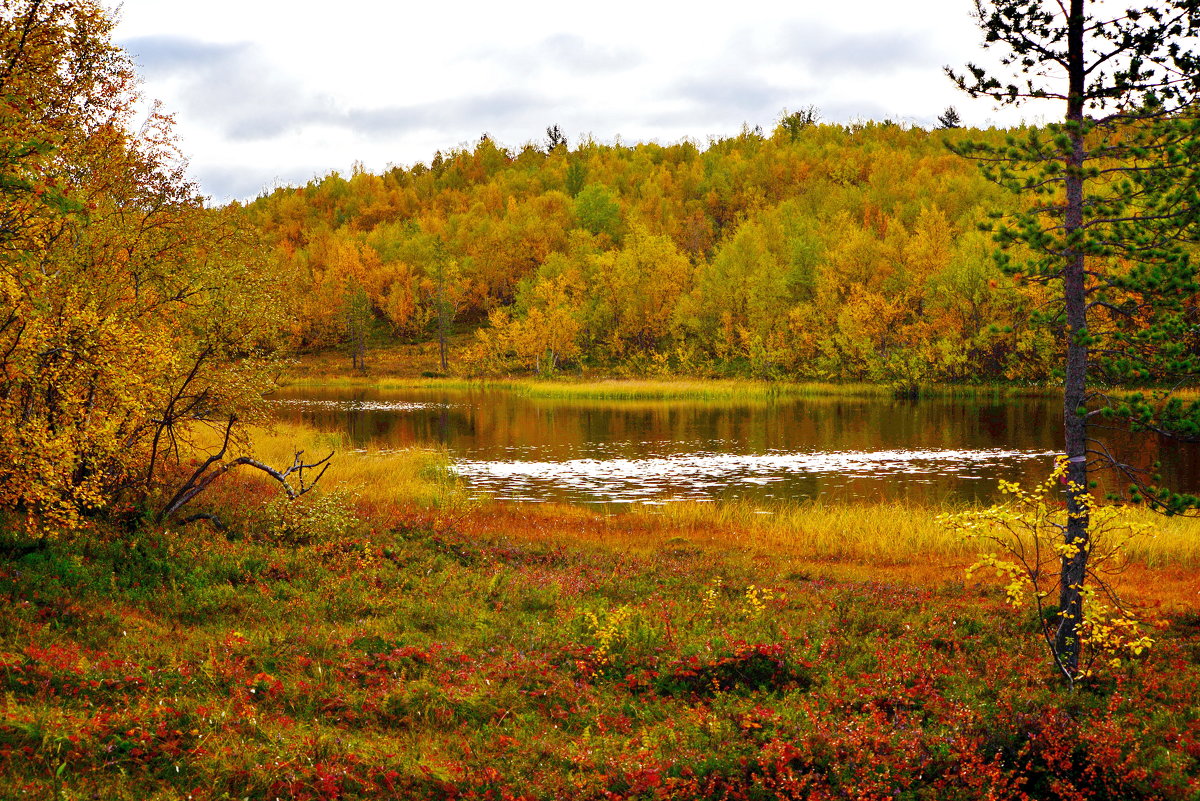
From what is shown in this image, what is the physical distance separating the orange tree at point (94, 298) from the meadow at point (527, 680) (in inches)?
78.4

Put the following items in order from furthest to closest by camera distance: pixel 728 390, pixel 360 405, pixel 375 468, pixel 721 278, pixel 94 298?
pixel 721 278 < pixel 728 390 < pixel 360 405 < pixel 375 468 < pixel 94 298

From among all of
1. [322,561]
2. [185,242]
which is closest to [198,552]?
[322,561]

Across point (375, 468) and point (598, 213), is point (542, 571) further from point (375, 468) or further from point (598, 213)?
point (598, 213)

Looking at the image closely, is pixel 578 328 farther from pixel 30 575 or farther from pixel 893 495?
pixel 30 575

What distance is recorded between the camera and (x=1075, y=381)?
36.1 feet

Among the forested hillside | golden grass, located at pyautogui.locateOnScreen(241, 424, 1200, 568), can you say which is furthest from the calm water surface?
the forested hillside

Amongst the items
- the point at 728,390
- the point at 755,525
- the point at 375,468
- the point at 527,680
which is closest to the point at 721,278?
the point at 728,390

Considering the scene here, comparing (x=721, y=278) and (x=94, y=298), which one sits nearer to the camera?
(x=94, y=298)

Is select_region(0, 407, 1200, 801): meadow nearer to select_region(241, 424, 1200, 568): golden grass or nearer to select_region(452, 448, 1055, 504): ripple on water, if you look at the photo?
select_region(241, 424, 1200, 568): golden grass

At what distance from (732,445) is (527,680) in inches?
1388

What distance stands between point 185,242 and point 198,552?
10.9 meters

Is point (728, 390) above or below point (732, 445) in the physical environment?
above

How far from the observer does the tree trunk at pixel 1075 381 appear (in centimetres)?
1084

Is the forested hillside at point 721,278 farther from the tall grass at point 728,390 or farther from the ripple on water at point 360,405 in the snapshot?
the ripple on water at point 360,405
